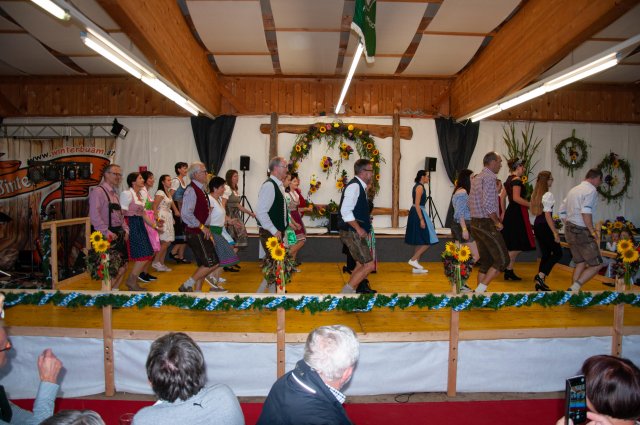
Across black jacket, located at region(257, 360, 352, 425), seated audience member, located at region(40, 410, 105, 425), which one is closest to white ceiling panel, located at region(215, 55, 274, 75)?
black jacket, located at region(257, 360, 352, 425)

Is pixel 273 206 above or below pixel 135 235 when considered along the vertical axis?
above

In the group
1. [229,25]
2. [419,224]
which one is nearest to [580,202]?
[419,224]

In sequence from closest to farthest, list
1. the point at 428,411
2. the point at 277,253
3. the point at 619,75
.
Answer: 1. the point at 428,411
2. the point at 277,253
3. the point at 619,75

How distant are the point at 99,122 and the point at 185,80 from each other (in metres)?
3.36

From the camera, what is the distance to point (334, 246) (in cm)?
860

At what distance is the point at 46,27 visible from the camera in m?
7.43

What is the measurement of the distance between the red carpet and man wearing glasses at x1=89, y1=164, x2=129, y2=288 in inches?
74.3

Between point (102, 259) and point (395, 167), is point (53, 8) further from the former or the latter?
point (395, 167)

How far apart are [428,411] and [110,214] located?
391 cm

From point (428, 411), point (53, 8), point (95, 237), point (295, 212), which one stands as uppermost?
point (53, 8)

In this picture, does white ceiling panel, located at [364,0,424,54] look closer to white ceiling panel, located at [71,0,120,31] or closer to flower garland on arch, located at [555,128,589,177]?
white ceiling panel, located at [71,0,120,31]

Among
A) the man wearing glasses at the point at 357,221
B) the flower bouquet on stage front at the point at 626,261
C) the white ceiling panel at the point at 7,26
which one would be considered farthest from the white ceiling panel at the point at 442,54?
the white ceiling panel at the point at 7,26

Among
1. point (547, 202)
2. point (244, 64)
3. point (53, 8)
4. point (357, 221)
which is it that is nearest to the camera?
point (53, 8)

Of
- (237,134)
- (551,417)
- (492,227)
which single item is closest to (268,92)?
(237,134)
